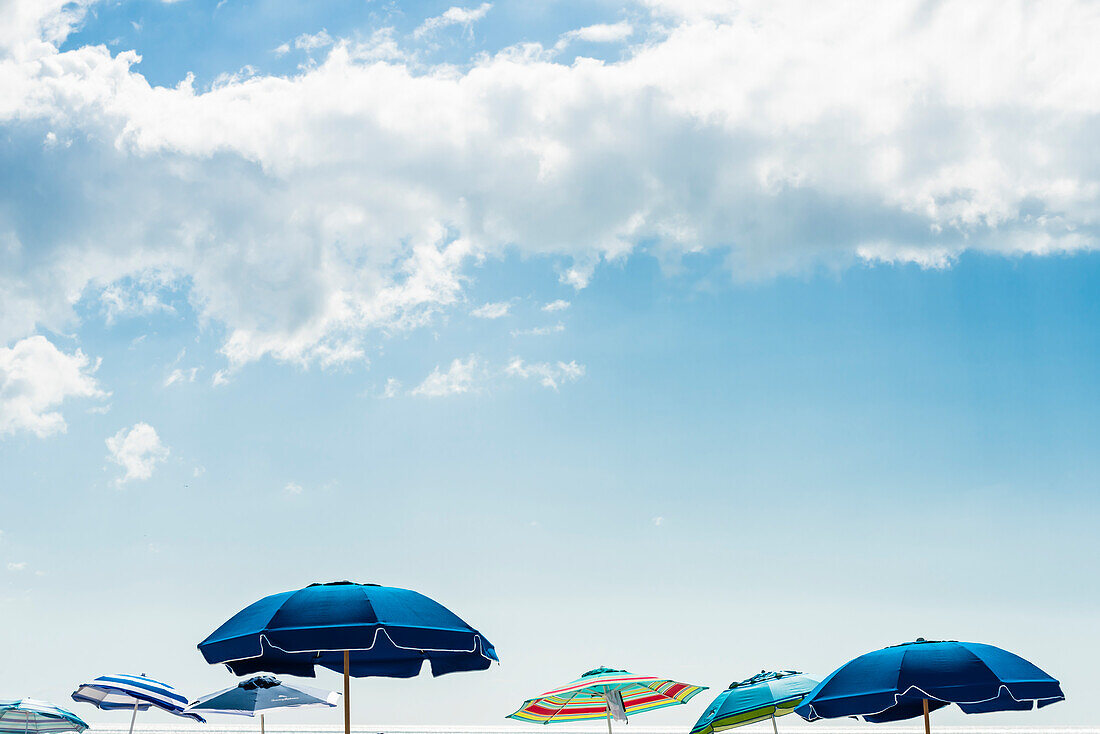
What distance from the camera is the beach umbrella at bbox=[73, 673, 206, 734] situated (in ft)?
51.8

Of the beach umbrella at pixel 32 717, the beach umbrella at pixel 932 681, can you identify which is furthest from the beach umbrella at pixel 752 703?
the beach umbrella at pixel 32 717

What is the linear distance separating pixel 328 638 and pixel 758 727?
33153 millimetres

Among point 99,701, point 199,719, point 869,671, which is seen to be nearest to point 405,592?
point 869,671

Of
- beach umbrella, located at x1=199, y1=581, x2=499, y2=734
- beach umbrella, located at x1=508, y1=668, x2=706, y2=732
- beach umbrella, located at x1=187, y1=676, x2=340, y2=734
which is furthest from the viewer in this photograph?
beach umbrella, located at x1=187, y1=676, x2=340, y2=734

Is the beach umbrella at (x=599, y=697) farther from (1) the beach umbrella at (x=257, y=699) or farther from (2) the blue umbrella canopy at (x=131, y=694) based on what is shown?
(2) the blue umbrella canopy at (x=131, y=694)

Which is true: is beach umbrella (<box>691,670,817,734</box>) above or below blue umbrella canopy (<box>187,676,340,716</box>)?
below

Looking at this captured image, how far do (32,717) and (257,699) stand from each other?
4280 mm

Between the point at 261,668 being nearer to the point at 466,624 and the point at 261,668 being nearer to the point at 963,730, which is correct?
the point at 466,624

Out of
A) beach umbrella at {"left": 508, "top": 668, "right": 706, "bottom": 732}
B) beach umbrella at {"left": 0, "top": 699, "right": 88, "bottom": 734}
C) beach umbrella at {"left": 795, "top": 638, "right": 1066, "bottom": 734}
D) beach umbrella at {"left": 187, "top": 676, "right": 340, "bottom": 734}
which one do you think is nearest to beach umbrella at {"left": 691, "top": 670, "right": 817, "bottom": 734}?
beach umbrella at {"left": 795, "top": 638, "right": 1066, "bottom": 734}

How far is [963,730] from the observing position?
101ft

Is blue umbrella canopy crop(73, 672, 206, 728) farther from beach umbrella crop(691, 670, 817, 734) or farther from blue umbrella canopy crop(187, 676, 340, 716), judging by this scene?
beach umbrella crop(691, 670, 817, 734)

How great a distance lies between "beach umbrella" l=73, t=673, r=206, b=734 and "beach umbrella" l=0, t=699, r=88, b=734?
2.52 ft

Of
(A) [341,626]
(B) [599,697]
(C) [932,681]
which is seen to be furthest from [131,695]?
(C) [932,681]

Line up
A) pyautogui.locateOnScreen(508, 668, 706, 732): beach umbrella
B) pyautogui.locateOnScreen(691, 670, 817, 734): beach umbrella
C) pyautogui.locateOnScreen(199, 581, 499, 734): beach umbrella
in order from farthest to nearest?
1. pyautogui.locateOnScreen(508, 668, 706, 732): beach umbrella
2. pyautogui.locateOnScreen(691, 670, 817, 734): beach umbrella
3. pyautogui.locateOnScreen(199, 581, 499, 734): beach umbrella
